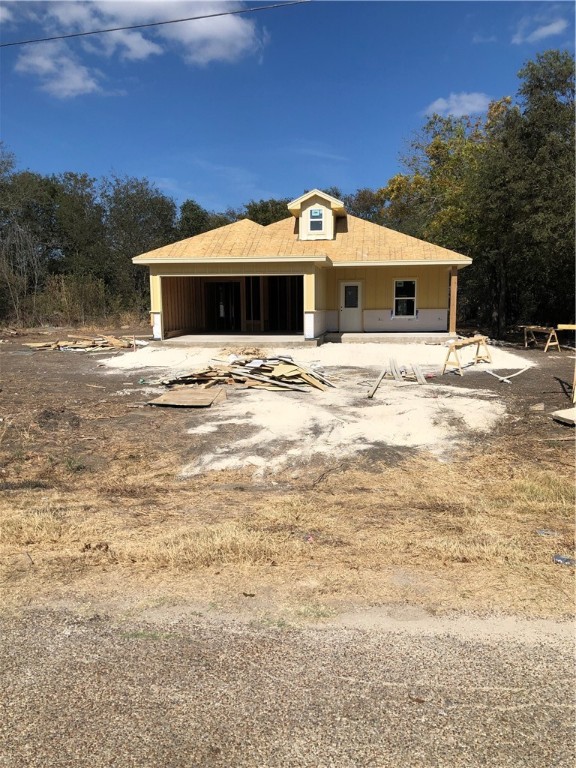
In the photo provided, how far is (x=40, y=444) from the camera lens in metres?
7.80

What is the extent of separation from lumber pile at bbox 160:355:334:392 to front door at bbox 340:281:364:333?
32.9ft

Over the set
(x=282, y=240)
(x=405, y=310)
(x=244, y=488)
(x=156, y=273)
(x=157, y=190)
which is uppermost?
(x=157, y=190)

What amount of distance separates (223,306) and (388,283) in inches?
299

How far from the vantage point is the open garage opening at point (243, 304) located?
2356cm

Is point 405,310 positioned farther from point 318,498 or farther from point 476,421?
point 318,498

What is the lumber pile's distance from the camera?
38.6ft

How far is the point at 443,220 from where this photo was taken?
27.9 metres

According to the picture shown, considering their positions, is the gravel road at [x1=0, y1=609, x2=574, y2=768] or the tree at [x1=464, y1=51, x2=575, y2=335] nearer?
the gravel road at [x1=0, y1=609, x2=574, y2=768]

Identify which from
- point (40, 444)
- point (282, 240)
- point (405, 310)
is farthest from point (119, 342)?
point (40, 444)

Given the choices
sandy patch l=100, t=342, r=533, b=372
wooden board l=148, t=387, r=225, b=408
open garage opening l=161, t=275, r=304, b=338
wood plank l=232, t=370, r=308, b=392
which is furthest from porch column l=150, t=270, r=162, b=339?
wooden board l=148, t=387, r=225, b=408

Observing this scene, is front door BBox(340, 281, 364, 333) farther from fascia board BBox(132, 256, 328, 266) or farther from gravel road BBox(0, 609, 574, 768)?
gravel road BBox(0, 609, 574, 768)

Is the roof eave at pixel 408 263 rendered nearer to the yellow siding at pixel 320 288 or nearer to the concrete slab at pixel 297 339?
the yellow siding at pixel 320 288

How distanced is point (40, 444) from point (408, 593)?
5.96m

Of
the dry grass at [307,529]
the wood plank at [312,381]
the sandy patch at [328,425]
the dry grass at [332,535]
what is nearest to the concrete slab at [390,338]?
the wood plank at [312,381]
